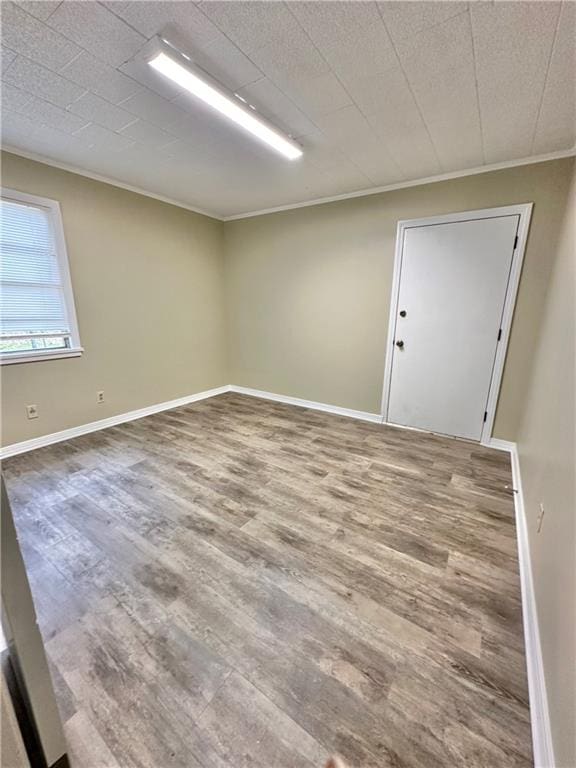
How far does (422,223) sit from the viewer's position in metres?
3.19

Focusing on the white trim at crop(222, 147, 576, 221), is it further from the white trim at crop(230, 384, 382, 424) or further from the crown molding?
the white trim at crop(230, 384, 382, 424)

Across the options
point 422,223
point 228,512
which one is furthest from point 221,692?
point 422,223

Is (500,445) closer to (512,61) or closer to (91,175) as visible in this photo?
(512,61)

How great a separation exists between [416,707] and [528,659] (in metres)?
0.55

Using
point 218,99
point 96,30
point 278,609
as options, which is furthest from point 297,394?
point 96,30

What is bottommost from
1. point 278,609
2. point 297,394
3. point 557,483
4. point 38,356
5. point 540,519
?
point 278,609

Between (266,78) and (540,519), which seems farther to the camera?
(266,78)

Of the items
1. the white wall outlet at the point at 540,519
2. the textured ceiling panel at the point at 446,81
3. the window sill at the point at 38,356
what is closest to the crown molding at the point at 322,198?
the textured ceiling panel at the point at 446,81

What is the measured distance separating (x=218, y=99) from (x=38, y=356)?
2695 mm

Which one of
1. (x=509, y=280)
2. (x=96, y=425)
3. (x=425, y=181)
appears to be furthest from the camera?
(x=96, y=425)

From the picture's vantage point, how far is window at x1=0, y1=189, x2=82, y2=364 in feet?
8.92

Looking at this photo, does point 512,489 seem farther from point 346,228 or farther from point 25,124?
point 25,124

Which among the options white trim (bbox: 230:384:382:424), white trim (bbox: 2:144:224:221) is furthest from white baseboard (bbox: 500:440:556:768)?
white trim (bbox: 2:144:224:221)

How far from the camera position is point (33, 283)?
114 inches
